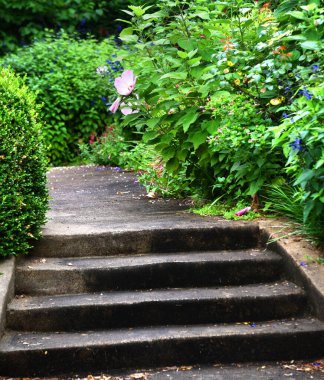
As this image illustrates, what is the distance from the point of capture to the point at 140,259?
193 inches

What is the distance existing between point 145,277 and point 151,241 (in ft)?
1.25

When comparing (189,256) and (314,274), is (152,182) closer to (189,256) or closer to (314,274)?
(189,256)

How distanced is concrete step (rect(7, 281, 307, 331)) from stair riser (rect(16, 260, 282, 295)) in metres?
0.19

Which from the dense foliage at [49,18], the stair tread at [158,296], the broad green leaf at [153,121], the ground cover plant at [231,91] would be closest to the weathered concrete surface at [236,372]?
the stair tread at [158,296]

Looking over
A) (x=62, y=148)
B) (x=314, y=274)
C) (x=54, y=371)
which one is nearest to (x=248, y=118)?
(x=314, y=274)

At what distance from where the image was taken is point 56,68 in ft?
36.0

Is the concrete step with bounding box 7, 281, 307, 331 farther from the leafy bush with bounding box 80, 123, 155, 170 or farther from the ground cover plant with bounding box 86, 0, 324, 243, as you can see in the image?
the leafy bush with bounding box 80, 123, 155, 170

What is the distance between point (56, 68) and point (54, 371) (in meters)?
7.52

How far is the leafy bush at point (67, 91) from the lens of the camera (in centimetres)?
1064

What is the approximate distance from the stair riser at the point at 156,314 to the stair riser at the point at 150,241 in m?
0.66

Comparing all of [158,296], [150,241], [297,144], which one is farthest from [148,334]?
[297,144]

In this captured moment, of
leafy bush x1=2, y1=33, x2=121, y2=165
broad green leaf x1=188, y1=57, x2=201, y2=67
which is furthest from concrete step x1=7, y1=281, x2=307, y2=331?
leafy bush x1=2, y1=33, x2=121, y2=165

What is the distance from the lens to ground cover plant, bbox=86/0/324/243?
16.0 ft

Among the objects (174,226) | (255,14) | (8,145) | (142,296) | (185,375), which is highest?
(255,14)
